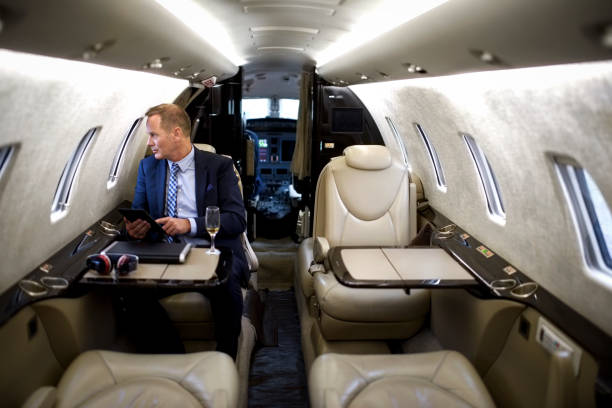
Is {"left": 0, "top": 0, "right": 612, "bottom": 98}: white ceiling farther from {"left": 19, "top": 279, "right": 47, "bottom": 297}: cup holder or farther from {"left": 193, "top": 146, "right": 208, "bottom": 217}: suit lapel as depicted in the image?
{"left": 19, "top": 279, "right": 47, "bottom": 297}: cup holder

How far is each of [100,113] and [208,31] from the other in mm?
1285

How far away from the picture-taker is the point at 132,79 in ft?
12.9

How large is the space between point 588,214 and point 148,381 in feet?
8.01

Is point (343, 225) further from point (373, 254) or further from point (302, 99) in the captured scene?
point (302, 99)

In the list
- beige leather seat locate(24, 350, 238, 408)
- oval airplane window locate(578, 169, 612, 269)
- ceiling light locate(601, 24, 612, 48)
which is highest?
ceiling light locate(601, 24, 612, 48)

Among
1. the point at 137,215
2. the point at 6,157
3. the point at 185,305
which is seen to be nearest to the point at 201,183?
the point at 137,215

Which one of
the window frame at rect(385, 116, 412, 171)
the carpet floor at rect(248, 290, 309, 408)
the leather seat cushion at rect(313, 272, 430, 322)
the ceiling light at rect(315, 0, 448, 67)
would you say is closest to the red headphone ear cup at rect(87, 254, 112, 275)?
the carpet floor at rect(248, 290, 309, 408)

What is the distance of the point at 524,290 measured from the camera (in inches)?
117

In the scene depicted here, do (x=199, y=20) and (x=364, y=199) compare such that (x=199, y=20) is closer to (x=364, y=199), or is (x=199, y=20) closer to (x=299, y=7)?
(x=299, y=7)

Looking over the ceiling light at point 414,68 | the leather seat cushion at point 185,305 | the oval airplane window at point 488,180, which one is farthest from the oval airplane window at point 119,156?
the oval airplane window at point 488,180

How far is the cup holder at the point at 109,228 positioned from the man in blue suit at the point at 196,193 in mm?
819

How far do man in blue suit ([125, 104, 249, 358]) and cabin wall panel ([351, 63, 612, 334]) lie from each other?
1831 mm

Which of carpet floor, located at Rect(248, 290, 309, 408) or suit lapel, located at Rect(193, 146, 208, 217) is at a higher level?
suit lapel, located at Rect(193, 146, 208, 217)

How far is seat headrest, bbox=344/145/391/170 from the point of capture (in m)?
4.18
